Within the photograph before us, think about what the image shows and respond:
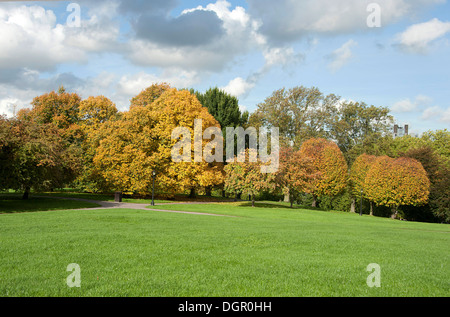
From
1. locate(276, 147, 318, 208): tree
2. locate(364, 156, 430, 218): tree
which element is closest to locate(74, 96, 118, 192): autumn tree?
locate(276, 147, 318, 208): tree

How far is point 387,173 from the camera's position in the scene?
35062 millimetres

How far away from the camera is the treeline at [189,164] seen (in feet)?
104

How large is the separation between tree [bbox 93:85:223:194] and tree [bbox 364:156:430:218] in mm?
17733

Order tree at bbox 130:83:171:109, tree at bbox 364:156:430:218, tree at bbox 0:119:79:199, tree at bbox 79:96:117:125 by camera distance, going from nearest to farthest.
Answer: tree at bbox 0:119:79:199
tree at bbox 364:156:430:218
tree at bbox 79:96:117:125
tree at bbox 130:83:171:109

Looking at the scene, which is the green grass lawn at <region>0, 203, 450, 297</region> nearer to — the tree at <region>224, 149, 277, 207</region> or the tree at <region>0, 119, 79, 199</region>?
the tree at <region>0, 119, 79, 199</region>

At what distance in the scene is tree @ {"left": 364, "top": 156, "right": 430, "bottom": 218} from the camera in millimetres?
33594

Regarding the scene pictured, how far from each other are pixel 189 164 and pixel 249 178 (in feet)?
21.8

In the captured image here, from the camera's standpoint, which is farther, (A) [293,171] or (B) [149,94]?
(B) [149,94]

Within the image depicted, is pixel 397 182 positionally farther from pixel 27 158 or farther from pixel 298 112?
pixel 27 158

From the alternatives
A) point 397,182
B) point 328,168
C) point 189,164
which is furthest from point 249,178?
point 397,182

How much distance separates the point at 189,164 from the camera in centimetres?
3388

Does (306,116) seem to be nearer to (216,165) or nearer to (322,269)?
(216,165)

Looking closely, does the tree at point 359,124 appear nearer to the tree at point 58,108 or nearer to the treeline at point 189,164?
the treeline at point 189,164

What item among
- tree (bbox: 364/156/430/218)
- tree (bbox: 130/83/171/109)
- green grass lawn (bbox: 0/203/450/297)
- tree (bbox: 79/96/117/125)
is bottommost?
green grass lawn (bbox: 0/203/450/297)
